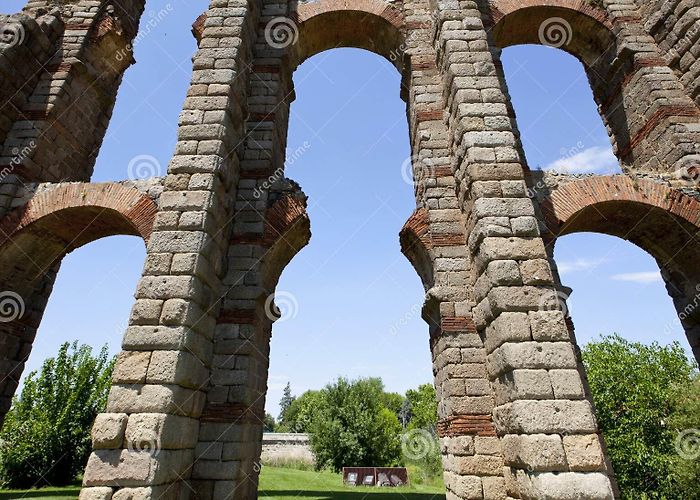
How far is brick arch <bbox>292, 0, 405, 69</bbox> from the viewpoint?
29.9 ft

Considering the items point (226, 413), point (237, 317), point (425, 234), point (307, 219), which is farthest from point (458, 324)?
point (226, 413)

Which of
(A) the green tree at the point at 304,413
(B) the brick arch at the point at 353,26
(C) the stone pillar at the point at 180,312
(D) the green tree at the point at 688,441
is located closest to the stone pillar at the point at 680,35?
(B) the brick arch at the point at 353,26

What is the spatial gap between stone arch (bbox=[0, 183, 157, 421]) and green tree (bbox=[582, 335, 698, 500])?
2122cm

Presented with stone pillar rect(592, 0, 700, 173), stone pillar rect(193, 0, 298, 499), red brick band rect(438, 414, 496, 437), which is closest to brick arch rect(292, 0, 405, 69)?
stone pillar rect(193, 0, 298, 499)

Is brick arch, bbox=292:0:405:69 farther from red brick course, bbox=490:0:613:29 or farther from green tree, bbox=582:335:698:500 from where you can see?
green tree, bbox=582:335:698:500

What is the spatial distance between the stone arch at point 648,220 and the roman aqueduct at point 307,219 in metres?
0.04

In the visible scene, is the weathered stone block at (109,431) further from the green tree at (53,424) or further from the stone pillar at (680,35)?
the green tree at (53,424)

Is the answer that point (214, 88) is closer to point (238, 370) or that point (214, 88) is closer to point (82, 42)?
point (238, 370)

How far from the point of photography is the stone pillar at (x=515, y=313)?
3928mm

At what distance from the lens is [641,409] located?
19469 millimetres

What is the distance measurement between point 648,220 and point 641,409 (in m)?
17.4

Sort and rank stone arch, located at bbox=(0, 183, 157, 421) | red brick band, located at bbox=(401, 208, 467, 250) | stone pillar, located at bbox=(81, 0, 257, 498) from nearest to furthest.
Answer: stone pillar, located at bbox=(81, 0, 257, 498), red brick band, located at bbox=(401, 208, 467, 250), stone arch, located at bbox=(0, 183, 157, 421)

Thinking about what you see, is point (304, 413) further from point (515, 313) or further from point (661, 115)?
point (515, 313)

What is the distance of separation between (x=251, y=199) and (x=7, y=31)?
7435mm
